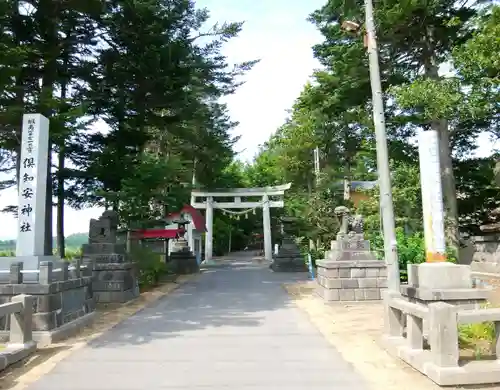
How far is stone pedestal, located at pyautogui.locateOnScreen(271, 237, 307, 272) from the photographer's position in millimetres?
26750

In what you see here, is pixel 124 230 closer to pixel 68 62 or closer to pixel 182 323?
pixel 68 62

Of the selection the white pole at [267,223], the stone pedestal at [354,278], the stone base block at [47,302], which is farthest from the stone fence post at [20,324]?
the white pole at [267,223]

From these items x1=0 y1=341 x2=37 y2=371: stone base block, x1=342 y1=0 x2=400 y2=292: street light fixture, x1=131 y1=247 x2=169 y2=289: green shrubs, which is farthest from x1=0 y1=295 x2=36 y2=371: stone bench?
x1=131 y1=247 x2=169 y2=289: green shrubs

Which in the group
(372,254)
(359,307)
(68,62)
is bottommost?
(359,307)

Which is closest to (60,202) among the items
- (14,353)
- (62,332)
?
(62,332)

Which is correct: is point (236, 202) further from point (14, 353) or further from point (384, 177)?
point (14, 353)

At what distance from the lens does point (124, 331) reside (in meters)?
9.11

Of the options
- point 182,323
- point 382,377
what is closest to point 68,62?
point 182,323

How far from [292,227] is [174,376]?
73.6 feet

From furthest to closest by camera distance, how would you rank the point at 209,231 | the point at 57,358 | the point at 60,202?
the point at 209,231 → the point at 60,202 → the point at 57,358

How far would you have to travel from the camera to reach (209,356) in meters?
6.89

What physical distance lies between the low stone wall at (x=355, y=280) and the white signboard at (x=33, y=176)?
284 inches

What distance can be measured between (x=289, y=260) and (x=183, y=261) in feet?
19.2

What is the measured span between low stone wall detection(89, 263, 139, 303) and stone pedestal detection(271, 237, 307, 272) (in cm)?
1392
